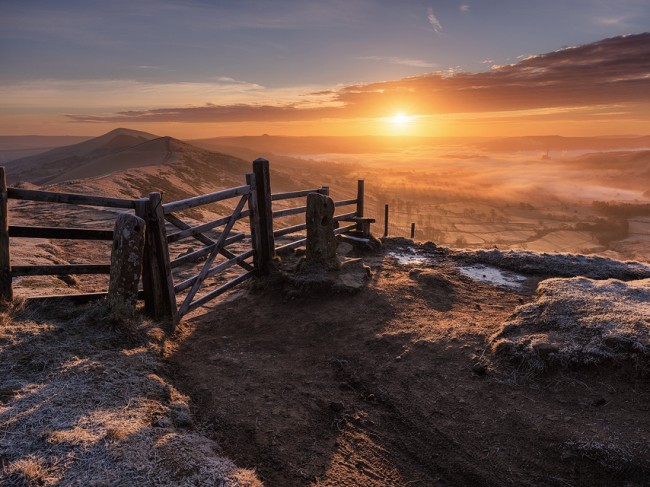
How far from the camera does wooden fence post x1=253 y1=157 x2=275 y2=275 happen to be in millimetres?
8492

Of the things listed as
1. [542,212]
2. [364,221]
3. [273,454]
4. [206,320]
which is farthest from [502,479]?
[542,212]

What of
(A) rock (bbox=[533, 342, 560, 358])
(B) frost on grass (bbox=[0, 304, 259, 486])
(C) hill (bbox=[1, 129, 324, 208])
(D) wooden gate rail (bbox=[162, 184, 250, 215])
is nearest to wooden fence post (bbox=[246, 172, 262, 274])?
(D) wooden gate rail (bbox=[162, 184, 250, 215])

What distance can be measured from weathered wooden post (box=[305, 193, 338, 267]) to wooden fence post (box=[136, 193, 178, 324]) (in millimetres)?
3035

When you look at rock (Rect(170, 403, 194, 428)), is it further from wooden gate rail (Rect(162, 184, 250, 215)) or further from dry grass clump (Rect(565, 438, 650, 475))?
dry grass clump (Rect(565, 438, 650, 475))

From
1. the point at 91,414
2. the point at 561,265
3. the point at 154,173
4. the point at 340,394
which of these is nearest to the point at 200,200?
the point at 91,414

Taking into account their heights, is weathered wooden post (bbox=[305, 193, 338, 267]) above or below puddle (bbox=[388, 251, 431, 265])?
above

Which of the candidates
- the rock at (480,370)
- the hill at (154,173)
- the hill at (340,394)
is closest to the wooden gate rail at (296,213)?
the hill at (340,394)

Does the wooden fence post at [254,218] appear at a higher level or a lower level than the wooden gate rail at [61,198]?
lower

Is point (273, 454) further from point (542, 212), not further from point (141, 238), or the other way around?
point (542, 212)

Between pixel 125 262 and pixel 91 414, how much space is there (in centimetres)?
244

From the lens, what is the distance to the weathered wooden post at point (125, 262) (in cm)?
569

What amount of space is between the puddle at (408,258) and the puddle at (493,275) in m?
1.06

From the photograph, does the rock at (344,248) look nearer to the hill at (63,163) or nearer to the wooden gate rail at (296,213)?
the wooden gate rail at (296,213)

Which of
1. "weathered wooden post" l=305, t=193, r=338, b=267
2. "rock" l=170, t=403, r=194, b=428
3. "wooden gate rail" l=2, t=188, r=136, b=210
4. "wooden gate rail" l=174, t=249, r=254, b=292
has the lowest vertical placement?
"rock" l=170, t=403, r=194, b=428
